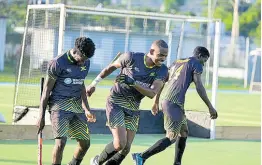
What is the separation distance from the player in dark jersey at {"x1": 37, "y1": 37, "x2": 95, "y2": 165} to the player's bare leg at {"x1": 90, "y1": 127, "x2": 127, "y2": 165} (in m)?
0.49

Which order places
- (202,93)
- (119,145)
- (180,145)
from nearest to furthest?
1. (119,145)
2. (202,93)
3. (180,145)

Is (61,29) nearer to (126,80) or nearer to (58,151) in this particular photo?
(126,80)

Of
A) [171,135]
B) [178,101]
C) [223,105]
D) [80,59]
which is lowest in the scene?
[223,105]

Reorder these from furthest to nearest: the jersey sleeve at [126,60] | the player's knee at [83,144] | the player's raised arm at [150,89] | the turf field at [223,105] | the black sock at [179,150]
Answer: the turf field at [223,105], the black sock at [179,150], the jersey sleeve at [126,60], the player's raised arm at [150,89], the player's knee at [83,144]

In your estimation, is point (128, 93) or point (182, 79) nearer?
point (128, 93)

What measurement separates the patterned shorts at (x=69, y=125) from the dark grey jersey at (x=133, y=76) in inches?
27.7

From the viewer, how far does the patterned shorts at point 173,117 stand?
14.2 metres

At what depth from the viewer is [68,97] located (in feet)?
40.1

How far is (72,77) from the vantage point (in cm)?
1213

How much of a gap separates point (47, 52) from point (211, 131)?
12.4 ft

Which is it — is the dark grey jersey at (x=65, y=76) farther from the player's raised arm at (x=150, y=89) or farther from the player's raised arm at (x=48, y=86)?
the player's raised arm at (x=150, y=89)

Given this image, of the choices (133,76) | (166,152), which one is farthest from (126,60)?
(166,152)

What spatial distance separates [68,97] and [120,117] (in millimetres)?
922

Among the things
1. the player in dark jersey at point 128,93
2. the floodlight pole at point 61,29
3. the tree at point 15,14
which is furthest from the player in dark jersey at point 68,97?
the tree at point 15,14
